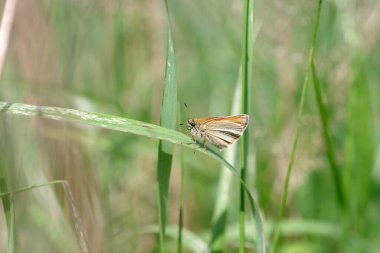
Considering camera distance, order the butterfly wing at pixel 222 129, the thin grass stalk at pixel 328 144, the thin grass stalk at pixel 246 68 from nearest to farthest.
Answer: the thin grass stalk at pixel 246 68 < the butterfly wing at pixel 222 129 < the thin grass stalk at pixel 328 144

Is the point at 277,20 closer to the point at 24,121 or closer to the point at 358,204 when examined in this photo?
the point at 358,204

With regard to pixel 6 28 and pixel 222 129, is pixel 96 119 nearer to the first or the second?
pixel 6 28

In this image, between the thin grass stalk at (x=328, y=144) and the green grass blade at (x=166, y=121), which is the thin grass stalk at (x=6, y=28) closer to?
the green grass blade at (x=166, y=121)

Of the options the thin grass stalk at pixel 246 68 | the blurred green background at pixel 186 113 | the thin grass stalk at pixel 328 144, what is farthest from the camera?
the blurred green background at pixel 186 113

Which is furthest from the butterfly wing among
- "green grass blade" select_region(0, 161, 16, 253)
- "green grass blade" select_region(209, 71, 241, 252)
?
"green grass blade" select_region(0, 161, 16, 253)

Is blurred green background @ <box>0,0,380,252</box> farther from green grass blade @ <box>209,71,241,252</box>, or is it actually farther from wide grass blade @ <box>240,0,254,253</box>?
wide grass blade @ <box>240,0,254,253</box>

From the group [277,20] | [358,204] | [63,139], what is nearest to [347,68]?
[277,20]

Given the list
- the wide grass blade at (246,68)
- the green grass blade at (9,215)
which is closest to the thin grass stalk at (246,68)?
the wide grass blade at (246,68)
